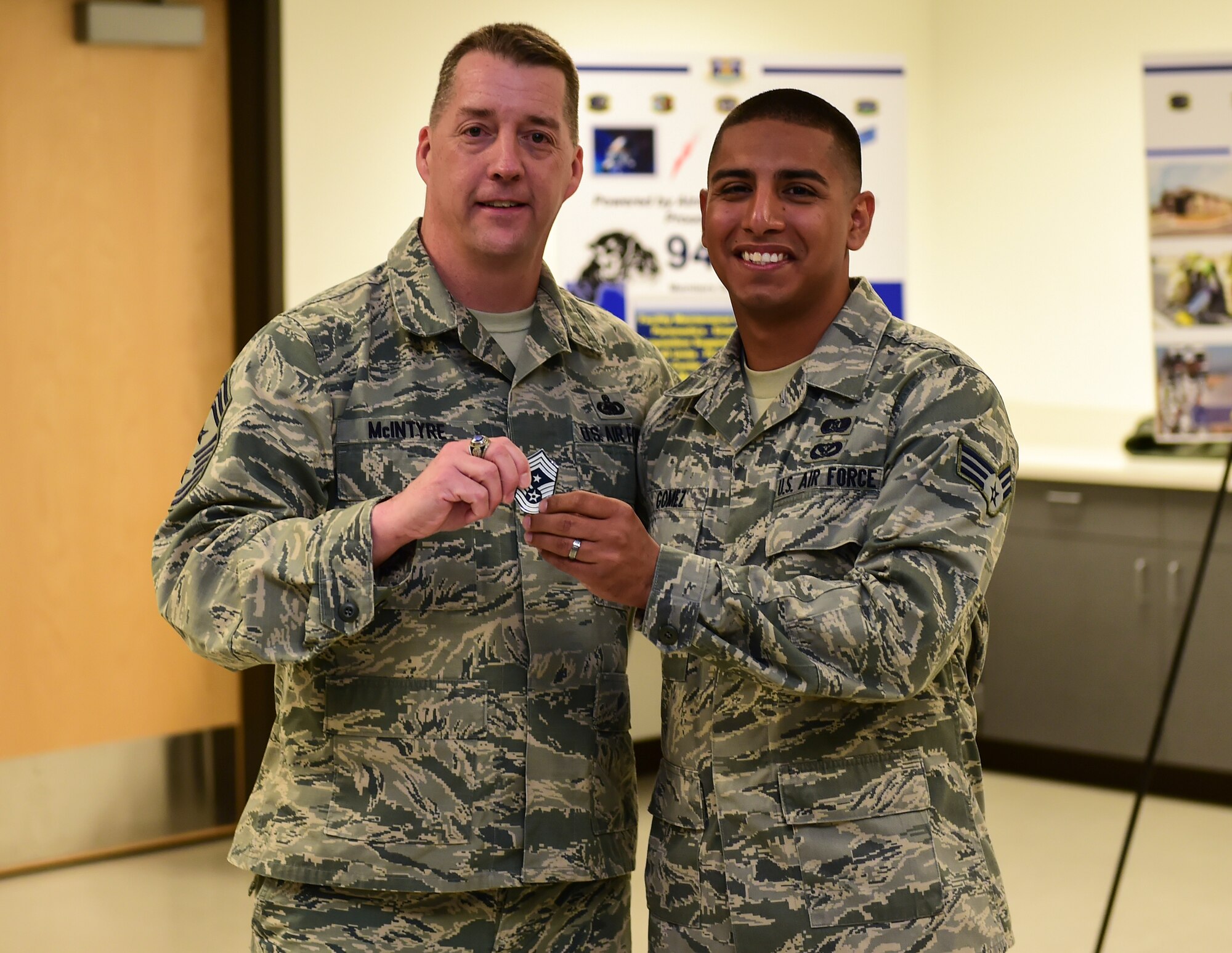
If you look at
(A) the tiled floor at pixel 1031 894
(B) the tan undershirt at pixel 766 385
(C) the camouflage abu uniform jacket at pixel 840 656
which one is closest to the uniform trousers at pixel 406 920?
(C) the camouflage abu uniform jacket at pixel 840 656

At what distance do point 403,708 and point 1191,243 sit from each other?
8.53 feet

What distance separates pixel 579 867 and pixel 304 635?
51 cm

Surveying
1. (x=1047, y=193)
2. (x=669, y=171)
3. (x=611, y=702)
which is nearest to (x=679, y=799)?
(x=611, y=702)

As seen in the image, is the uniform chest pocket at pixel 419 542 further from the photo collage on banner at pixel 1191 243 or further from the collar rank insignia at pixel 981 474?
the photo collage on banner at pixel 1191 243

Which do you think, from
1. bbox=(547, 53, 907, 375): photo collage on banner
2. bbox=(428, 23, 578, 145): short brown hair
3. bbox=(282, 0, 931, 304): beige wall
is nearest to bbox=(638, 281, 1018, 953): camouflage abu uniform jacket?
bbox=(428, 23, 578, 145): short brown hair

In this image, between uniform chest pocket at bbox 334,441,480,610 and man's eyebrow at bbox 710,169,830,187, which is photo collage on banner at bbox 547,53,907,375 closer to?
man's eyebrow at bbox 710,169,830,187

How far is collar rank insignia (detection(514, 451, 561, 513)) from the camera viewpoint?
1.70 m

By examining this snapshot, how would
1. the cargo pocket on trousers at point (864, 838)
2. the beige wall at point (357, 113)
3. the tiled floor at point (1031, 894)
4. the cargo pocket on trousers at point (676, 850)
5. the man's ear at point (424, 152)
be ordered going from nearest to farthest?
the cargo pocket on trousers at point (864, 838) < the cargo pocket on trousers at point (676, 850) < the man's ear at point (424, 152) < the tiled floor at point (1031, 894) < the beige wall at point (357, 113)

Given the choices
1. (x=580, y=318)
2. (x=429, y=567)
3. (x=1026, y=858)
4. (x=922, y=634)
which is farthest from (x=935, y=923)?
(x=1026, y=858)

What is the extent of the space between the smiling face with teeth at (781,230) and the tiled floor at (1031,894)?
229 cm

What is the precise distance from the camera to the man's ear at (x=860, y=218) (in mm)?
2104

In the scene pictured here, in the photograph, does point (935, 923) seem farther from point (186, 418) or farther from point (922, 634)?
point (186, 418)

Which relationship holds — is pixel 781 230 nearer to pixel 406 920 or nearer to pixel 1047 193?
pixel 406 920

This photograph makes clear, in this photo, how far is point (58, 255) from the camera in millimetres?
4207
